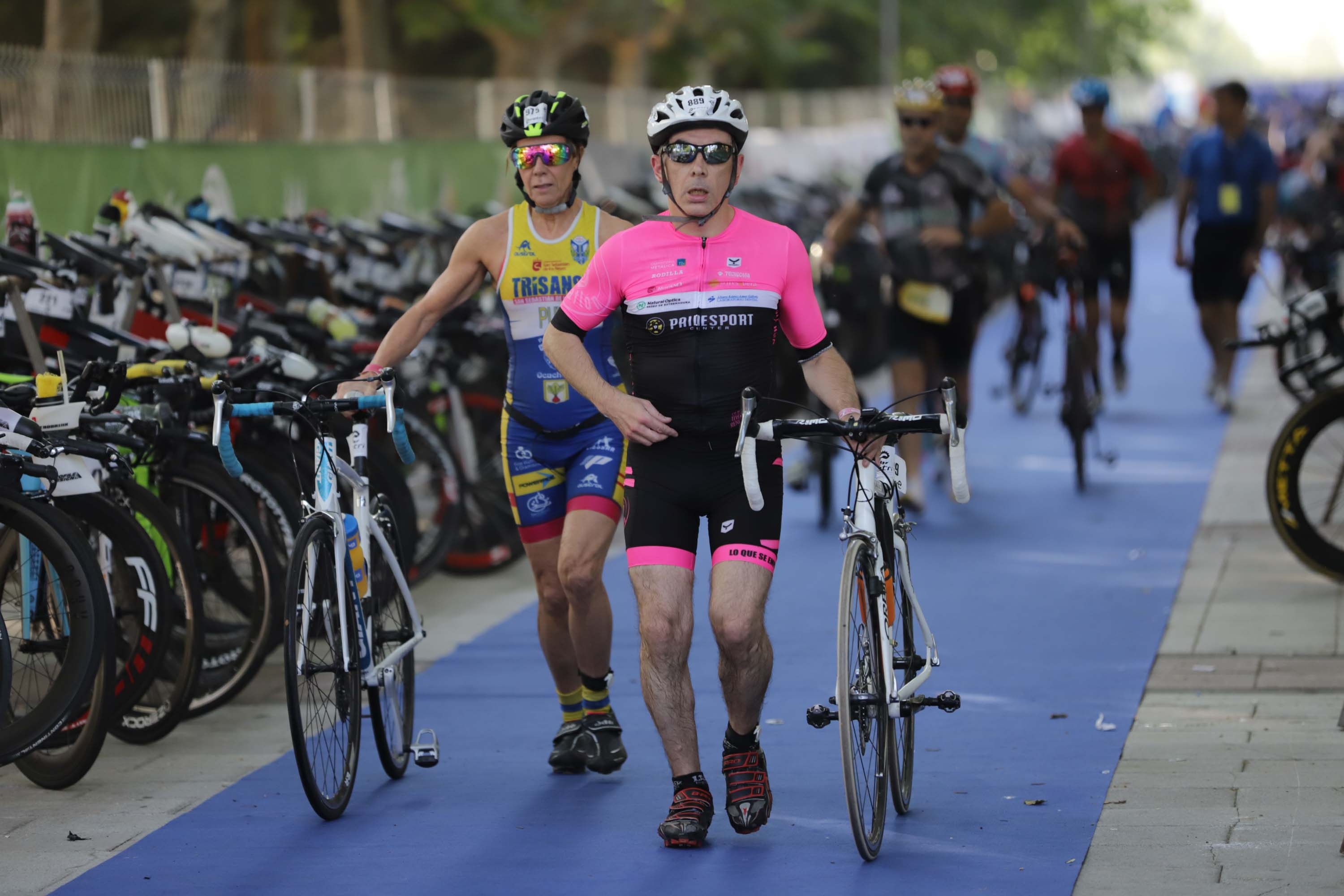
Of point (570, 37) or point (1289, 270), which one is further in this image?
point (570, 37)

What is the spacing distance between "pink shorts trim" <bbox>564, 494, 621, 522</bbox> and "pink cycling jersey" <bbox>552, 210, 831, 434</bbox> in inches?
25.1

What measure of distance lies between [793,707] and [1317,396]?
2906mm

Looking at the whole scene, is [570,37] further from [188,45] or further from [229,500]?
[229,500]

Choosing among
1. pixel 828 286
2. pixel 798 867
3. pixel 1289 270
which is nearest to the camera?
pixel 798 867

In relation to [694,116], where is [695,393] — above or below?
below

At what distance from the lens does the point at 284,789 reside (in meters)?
6.34

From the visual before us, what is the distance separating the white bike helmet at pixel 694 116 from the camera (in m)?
5.48

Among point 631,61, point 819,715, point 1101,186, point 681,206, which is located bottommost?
point 819,715

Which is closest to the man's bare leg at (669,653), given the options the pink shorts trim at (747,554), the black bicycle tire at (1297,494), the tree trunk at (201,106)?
the pink shorts trim at (747,554)

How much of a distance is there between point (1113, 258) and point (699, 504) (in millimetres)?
9124

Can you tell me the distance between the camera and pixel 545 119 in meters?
6.24

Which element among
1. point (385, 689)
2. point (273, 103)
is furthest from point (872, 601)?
point (273, 103)

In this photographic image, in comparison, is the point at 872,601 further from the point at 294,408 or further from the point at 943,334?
the point at 943,334

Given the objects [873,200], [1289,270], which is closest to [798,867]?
[873,200]
